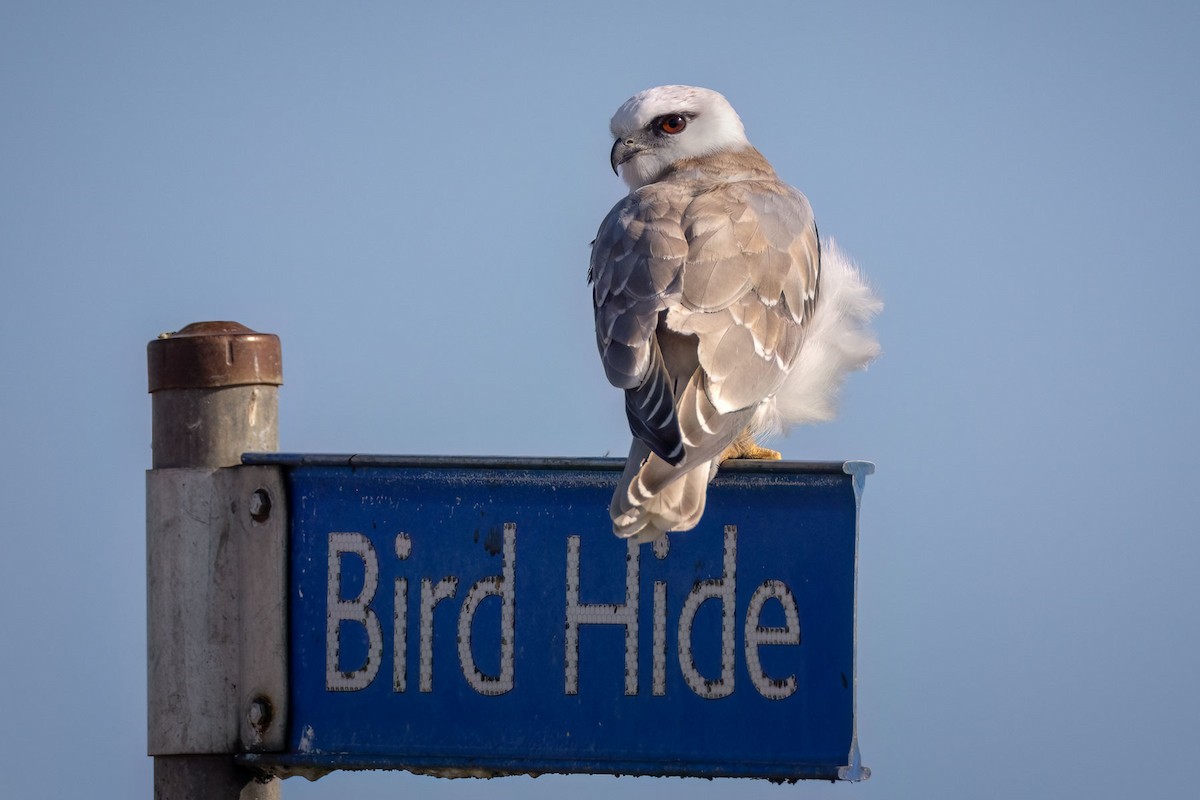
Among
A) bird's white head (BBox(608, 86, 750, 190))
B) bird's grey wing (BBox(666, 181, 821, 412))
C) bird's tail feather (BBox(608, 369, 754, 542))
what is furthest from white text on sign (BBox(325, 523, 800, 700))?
bird's white head (BBox(608, 86, 750, 190))

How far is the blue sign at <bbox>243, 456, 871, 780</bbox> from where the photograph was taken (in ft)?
9.28

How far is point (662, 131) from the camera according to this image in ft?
16.7

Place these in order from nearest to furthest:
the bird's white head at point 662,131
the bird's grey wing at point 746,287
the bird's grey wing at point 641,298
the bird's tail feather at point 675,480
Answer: the bird's tail feather at point 675,480, the bird's grey wing at point 641,298, the bird's grey wing at point 746,287, the bird's white head at point 662,131

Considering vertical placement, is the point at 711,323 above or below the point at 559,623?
above

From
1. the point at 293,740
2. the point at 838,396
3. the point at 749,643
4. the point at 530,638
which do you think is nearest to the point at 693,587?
the point at 749,643

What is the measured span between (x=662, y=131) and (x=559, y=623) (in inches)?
107

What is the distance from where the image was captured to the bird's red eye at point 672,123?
16.6ft

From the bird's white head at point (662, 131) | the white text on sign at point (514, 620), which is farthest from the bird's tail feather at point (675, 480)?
the bird's white head at point (662, 131)

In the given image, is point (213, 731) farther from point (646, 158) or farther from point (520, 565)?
point (646, 158)

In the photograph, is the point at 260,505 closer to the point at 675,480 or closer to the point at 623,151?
the point at 675,480

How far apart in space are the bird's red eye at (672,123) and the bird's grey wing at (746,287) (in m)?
0.94

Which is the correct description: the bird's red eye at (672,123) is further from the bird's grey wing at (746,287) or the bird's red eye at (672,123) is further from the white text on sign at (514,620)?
the white text on sign at (514,620)

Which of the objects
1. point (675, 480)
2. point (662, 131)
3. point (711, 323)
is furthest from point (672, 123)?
point (675, 480)

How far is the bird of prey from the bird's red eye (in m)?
0.29
